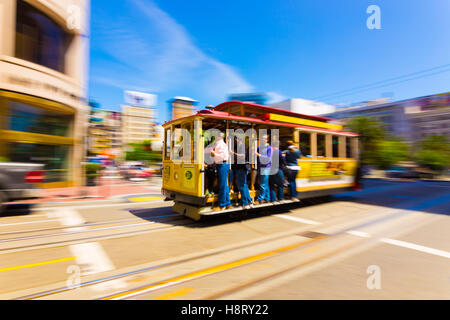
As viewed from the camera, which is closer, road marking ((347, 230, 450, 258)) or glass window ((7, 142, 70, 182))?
road marking ((347, 230, 450, 258))

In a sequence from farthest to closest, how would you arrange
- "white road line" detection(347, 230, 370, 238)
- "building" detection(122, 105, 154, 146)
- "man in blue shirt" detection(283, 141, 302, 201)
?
1. "building" detection(122, 105, 154, 146)
2. "man in blue shirt" detection(283, 141, 302, 201)
3. "white road line" detection(347, 230, 370, 238)

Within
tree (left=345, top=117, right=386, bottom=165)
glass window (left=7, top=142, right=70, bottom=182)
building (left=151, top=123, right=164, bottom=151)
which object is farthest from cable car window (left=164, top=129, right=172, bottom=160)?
tree (left=345, top=117, right=386, bottom=165)

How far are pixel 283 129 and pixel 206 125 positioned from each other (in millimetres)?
2427

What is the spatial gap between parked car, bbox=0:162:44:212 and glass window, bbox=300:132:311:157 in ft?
26.1

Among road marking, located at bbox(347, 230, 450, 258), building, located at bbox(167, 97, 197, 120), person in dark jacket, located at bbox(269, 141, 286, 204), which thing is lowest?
road marking, located at bbox(347, 230, 450, 258)

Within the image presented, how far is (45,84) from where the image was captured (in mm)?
12188

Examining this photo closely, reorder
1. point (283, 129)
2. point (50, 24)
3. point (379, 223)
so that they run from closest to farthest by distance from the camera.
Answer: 1. point (379, 223)
2. point (283, 129)
3. point (50, 24)

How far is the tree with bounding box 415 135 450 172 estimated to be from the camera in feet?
97.1

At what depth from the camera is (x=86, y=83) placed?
48.8ft

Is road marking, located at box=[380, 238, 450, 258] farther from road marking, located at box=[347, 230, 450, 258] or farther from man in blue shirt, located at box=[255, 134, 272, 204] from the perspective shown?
man in blue shirt, located at box=[255, 134, 272, 204]

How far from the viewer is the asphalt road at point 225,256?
9.23 feet

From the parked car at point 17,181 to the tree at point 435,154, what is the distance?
127 feet
